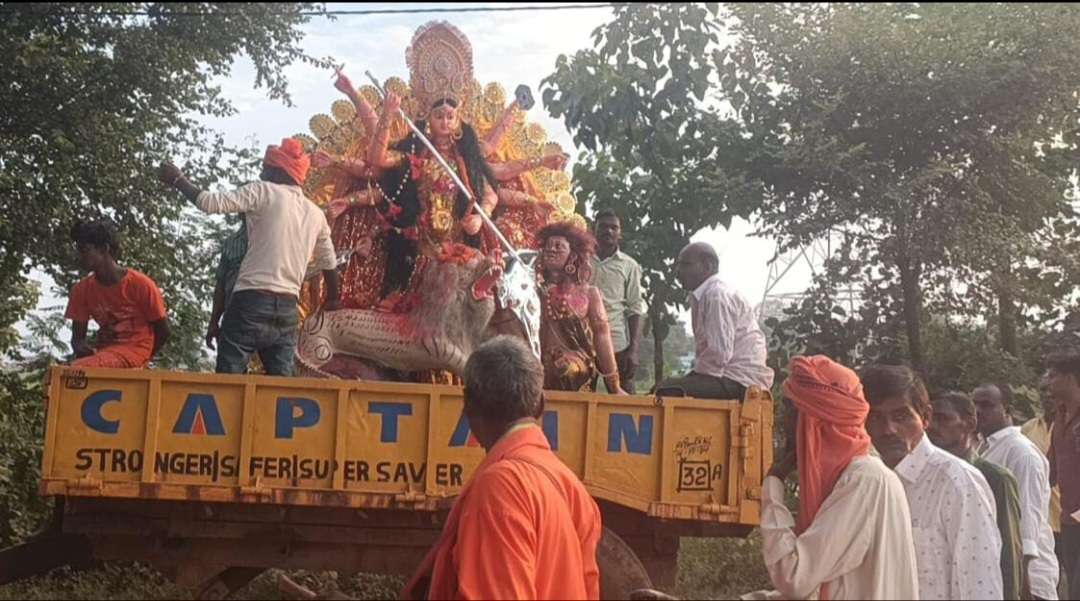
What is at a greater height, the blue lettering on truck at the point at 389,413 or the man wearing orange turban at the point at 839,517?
the blue lettering on truck at the point at 389,413

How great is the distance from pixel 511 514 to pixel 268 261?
3300mm

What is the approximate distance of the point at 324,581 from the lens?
7090 mm

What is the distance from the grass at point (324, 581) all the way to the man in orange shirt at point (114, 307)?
4.61ft

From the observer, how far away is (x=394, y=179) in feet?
24.6

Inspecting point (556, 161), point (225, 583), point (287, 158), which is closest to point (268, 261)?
point (287, 158)

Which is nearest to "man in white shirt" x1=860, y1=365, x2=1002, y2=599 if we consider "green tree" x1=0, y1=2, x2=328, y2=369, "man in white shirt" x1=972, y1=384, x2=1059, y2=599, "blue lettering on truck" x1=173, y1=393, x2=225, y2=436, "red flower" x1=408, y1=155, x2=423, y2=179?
"man in white shirt" x1=972, y1=384, x2=1059, y2=599

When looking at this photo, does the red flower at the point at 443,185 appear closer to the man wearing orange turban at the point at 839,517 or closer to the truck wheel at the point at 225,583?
the truck wheel at the point at 225,583

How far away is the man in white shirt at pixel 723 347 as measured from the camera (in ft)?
18.2

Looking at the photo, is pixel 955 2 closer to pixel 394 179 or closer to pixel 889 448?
pixel 394 179

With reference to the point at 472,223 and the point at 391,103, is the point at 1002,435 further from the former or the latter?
the point at 391,103

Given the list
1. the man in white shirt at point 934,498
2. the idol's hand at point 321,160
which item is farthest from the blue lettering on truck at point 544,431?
the idol's hand at point 321,160

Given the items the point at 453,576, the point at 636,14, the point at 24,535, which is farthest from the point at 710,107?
the point at 453,576

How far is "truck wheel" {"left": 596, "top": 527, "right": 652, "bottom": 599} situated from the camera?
4875 millimetres

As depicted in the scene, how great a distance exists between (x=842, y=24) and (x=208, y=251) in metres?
5.76
